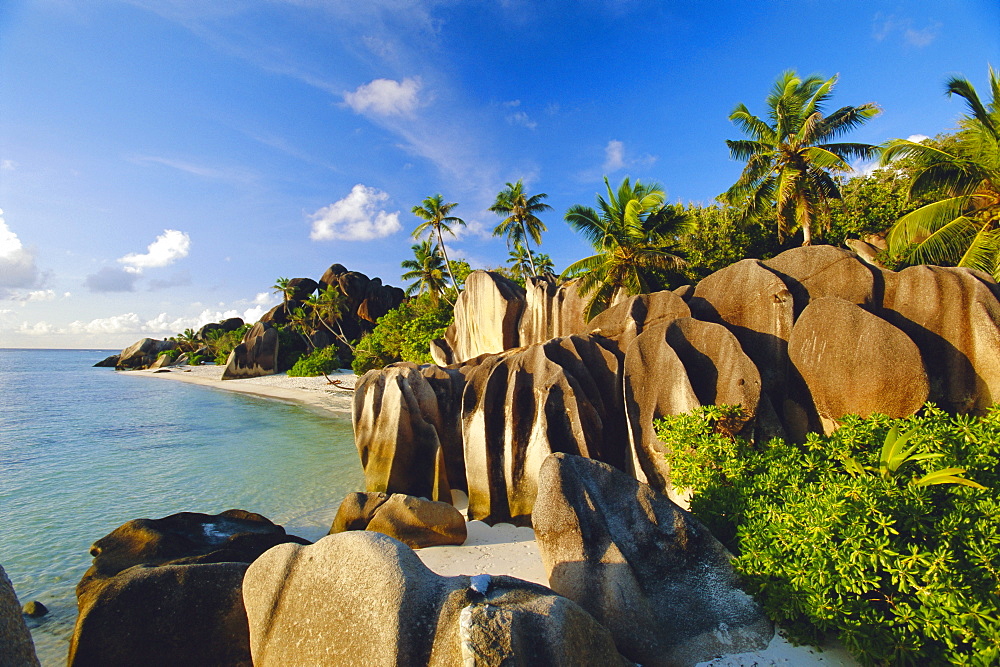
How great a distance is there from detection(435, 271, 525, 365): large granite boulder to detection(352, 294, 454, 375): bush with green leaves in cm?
655

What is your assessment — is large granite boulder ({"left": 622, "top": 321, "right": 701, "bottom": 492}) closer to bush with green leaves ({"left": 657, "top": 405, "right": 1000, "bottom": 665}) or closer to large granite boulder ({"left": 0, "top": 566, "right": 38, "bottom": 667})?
bush with green leaves ({"left": 657, "top": 405, "right": 1000, "bottom": 665})

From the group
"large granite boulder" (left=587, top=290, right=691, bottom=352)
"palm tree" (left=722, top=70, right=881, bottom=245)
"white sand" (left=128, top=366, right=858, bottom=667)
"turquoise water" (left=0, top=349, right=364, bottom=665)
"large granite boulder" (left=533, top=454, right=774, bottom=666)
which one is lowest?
"turquoise water" (left=0, top=349, right=364, bottom=665)

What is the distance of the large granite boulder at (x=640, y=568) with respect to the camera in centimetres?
381

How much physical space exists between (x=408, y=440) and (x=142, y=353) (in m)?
71.4

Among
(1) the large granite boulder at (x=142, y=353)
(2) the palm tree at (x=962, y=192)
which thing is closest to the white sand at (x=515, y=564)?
(2) the palm tree at (x=962, y=192)

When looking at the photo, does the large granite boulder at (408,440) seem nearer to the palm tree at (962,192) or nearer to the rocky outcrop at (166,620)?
the rocky outcrop at (166,620)

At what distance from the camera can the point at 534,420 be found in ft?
24.9

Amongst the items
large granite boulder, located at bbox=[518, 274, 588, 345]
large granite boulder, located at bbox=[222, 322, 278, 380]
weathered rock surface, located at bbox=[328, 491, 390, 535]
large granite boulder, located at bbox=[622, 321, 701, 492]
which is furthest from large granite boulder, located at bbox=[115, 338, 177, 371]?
large granite boulder, located at bbox=[622, 321, 701, 492]

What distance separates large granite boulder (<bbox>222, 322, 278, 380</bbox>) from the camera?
39625 millimetres

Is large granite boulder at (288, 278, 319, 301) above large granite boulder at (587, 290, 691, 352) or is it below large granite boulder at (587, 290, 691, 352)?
above

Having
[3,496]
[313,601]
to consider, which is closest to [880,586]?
[313,601]

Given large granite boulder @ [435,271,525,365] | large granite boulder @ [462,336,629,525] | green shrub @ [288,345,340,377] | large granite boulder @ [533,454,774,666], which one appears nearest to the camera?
large granite boulder @ [533,454,774,666]

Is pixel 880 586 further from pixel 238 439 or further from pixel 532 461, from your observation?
pixel 238 439

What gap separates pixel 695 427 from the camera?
5512 millimetres
